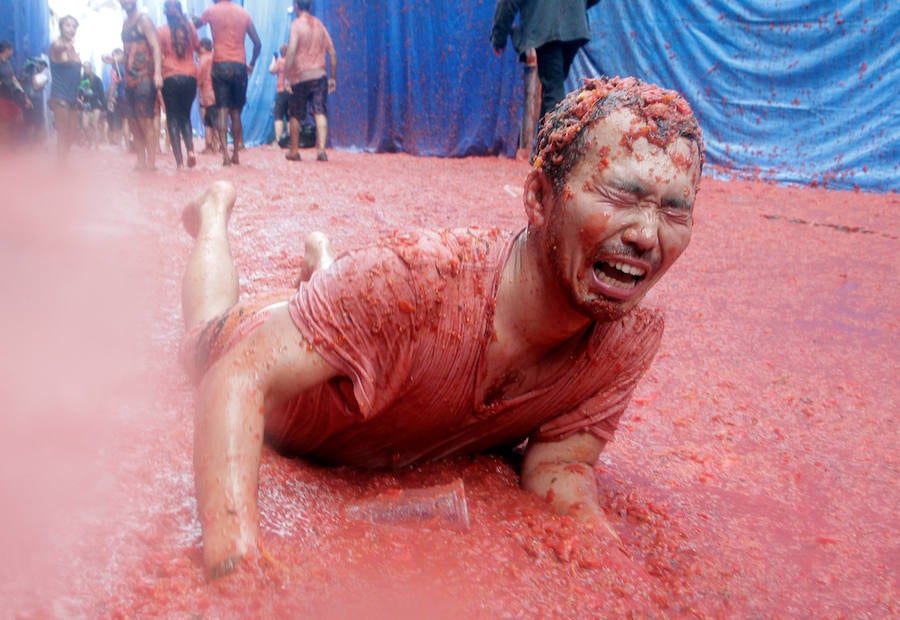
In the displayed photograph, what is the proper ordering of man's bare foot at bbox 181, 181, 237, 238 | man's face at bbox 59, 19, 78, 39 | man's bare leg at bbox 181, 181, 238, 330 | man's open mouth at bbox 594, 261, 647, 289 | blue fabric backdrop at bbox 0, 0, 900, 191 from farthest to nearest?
blue fabric backdrop at bbox 0, 0, 900, 191
man's face at bbox 59, 19, 78, 39
man's bare foot at bbox 181, 181, 237, 238
man's bare leg at bbox 181, 181, 238, 330
man's open mouth at bbox 594, 261, 647, 289

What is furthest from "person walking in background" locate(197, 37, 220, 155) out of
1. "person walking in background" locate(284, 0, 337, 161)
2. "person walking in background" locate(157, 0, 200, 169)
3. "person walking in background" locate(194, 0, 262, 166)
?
"person walking in background" locate(157, 0, 200, 169)

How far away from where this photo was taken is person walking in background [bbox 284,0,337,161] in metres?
8.69

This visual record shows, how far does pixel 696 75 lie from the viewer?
8547 mm

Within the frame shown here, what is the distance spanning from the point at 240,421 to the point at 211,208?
1492 mm

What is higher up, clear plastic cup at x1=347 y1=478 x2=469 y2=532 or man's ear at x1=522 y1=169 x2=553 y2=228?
man's ear at x1=522 y1=169 x2=553 y2=228

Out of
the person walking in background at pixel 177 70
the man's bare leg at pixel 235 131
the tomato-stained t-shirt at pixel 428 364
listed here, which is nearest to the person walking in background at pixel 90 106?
the man's bare leg at pixel 235 131

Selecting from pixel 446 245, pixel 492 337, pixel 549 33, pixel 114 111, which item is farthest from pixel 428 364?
pixel 114 111

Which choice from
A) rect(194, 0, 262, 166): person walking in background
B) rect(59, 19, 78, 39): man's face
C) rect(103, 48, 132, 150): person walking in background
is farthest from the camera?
rect(103, 48, 132, 150): person walking in background

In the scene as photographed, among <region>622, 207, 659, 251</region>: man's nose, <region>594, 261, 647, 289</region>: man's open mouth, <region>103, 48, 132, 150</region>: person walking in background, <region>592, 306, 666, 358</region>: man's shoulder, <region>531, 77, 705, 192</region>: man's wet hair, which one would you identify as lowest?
<region>103, 48, 132, 150</region>: person walking in background

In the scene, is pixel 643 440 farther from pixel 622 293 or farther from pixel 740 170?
pixel 740 170

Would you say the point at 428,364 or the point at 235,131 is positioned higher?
the point at 428,364

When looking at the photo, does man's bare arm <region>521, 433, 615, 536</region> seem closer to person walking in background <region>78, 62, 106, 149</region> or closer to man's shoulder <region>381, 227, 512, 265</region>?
man's shoulder <region>381, 227, 512, 265</region>

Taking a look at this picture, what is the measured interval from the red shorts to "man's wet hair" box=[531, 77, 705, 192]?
2.36 ft

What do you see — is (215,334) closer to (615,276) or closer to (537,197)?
(537,197)
